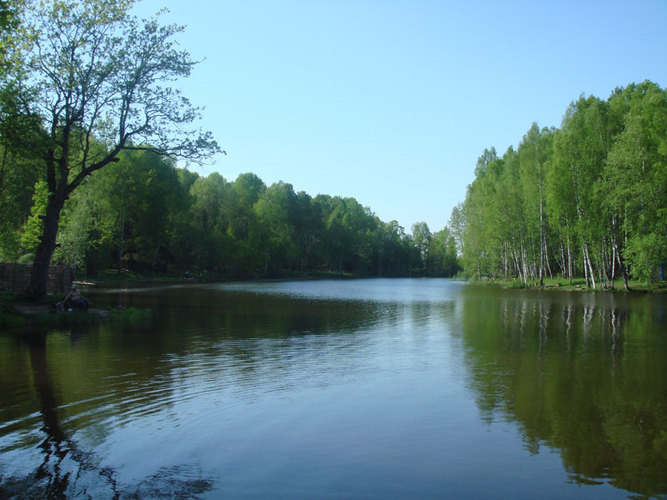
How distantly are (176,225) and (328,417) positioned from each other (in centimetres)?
7478

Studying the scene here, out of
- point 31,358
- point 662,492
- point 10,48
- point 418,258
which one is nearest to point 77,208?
point 10,48

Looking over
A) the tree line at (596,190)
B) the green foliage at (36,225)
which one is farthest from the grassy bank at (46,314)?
the tree line at (596,190)

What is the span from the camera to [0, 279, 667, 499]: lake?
673cm

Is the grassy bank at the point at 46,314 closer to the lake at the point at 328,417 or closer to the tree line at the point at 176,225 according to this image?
the lake at the point at 328,417

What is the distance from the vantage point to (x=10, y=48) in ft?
80.0

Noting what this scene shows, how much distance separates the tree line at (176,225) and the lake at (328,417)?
18567mm

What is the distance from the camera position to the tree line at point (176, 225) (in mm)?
49469

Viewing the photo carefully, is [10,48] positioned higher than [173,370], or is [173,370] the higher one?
[10,48]

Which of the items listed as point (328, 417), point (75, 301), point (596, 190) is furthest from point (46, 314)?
point (596, 190)

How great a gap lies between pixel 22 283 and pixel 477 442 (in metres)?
30.8

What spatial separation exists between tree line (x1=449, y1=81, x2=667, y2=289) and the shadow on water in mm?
24429

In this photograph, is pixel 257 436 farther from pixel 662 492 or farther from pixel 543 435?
pixel 662 492

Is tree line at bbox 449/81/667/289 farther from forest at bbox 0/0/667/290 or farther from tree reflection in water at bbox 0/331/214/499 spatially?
tree reflection in water at bbox 0/331/214/499

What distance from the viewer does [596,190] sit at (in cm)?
4950
